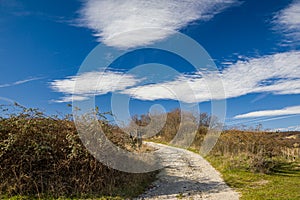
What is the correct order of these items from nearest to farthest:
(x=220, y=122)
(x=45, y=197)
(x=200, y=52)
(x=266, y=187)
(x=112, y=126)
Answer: (x=45, y=197)
(x=266, y=187)
(x=112, y=126)
(x=200, y=52)
(x=220, y=122)

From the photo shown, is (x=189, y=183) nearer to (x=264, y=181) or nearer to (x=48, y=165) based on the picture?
(x=264, y=181)

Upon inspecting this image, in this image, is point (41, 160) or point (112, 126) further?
point (112, 126)

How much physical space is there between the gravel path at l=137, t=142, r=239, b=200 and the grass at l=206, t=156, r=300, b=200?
0.41m

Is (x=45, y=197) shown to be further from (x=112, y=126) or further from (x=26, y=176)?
(x=112, y=126)

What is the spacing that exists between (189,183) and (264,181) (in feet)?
10.2

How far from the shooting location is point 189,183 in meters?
12.9

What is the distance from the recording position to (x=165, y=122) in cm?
3447

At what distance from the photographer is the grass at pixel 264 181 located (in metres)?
10.5

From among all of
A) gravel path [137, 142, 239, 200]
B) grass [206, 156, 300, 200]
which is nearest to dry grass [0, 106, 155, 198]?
gravel path [137, 142, 239, 200]

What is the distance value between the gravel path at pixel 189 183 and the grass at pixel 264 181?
41 cm

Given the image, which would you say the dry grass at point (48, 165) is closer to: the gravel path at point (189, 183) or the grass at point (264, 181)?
the gravel path at point (189, 183)

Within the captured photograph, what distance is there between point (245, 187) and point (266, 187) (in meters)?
0.73

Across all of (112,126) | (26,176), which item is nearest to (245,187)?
(112,126)

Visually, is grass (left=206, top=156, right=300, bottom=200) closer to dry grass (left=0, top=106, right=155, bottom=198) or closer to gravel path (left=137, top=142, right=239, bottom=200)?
gravel path (left=137, top=142, right=239, bottom=200)
